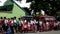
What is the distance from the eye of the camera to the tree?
5152 centimetres

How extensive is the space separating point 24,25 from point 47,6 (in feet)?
82.5

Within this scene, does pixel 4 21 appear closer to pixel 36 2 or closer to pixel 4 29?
pixel 4 29

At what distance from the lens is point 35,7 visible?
51938 millimetres

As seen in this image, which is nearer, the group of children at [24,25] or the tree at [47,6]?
the group of children at [24,25]

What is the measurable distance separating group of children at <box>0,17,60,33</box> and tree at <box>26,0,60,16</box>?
20.5 metres

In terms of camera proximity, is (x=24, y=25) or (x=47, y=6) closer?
(x=24, y=25)

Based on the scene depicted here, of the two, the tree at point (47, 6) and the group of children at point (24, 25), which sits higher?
the group of children at point (24, 25)

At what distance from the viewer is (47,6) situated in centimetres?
5144

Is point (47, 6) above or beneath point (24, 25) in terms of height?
beneath

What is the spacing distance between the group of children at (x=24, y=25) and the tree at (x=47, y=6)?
20.5m

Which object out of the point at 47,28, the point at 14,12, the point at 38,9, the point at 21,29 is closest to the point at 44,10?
the point at 38,9

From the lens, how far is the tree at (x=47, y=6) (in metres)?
51.5

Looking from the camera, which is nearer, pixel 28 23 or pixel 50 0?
pixel 28 23

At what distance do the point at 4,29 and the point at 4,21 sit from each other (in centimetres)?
97
